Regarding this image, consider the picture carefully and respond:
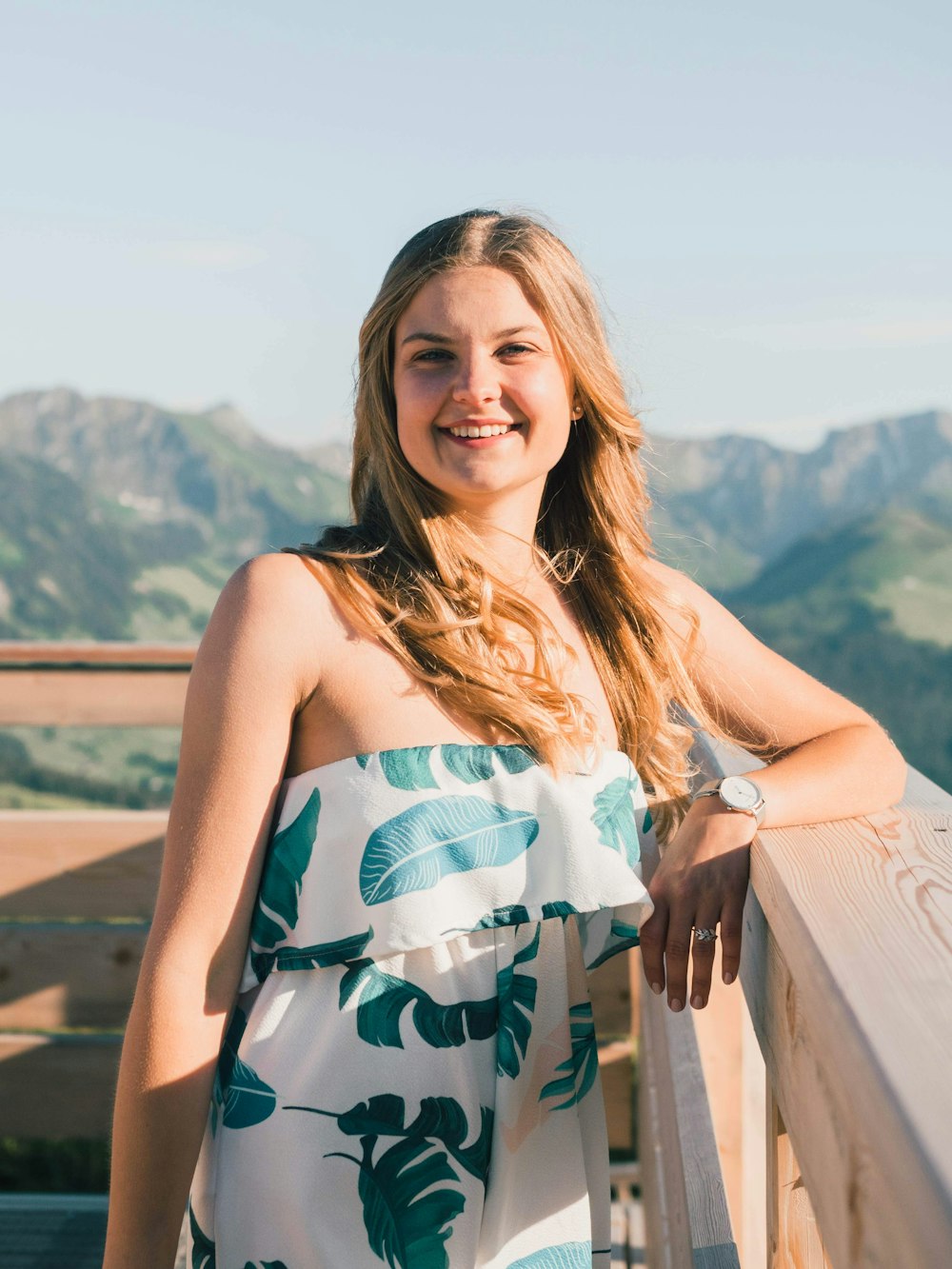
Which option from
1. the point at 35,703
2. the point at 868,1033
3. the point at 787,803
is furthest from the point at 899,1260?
the point at 35,703

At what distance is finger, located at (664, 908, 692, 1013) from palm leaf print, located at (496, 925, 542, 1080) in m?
0.14

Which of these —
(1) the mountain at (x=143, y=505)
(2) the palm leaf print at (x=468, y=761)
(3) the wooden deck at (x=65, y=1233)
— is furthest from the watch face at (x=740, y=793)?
(1) the mountain at (x=143, y=505)

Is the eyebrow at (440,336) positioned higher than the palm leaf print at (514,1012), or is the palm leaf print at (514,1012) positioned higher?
the eyebrow at (440,336)

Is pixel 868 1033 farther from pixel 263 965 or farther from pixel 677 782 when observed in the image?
pixel 677 782

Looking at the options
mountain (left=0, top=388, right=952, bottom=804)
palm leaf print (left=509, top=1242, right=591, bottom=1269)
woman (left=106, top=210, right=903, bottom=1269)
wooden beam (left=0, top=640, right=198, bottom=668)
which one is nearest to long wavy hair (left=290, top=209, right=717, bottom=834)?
woman (left=106, top=210, right=903, bottom=1269)

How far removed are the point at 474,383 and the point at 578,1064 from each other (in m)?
0.75

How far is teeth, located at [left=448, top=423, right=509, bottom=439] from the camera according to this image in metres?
1.35

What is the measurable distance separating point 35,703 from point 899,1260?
114 inches

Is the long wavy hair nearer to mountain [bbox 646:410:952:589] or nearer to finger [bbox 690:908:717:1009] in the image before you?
finger [bbox 690:908:717:1009]

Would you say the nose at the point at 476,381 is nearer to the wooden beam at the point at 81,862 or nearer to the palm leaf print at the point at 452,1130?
the palm leaf print at the point at 452,1130

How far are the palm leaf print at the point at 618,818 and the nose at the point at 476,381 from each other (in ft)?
1.50

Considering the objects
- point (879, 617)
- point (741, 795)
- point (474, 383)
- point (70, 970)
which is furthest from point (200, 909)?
point (879, 617)

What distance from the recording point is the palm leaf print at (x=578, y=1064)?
1.20 m

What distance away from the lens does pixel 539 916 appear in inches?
45.3
